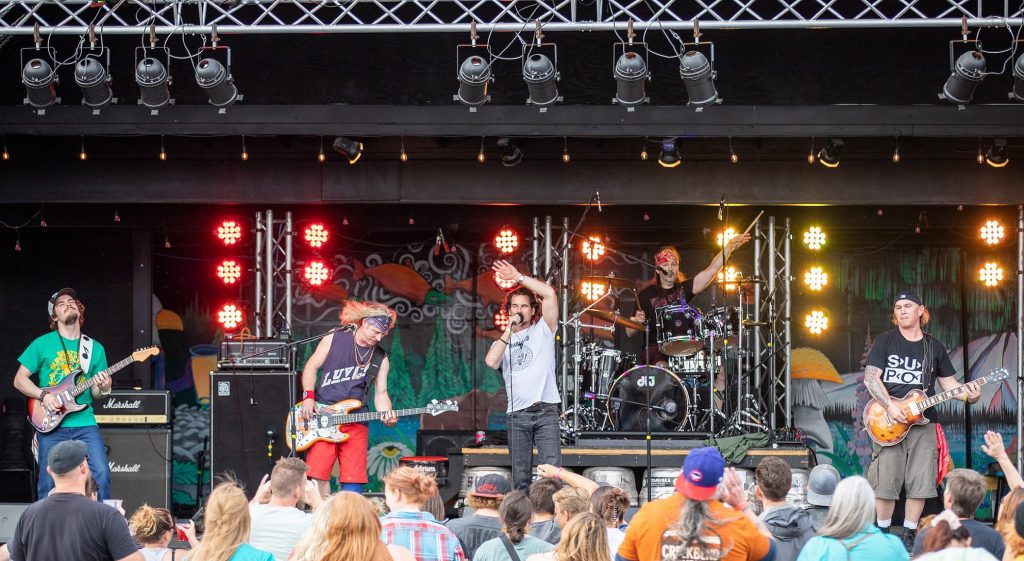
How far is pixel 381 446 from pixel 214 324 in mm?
2241

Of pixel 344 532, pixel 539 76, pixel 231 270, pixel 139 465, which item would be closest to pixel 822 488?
pixel 344 532

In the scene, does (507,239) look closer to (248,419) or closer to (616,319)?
(616,319)

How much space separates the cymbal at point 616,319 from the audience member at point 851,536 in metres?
6.90

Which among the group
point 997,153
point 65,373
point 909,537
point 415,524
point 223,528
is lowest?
point 909,537

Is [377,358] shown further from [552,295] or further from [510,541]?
[510,541]

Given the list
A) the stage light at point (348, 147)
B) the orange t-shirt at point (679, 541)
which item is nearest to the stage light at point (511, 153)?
the stage light at point (348, 147)

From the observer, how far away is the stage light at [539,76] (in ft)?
35.0

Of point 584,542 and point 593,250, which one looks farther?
point 593,250

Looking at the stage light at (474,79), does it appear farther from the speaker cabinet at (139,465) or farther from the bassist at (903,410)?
the speaker cabinet at (139,465)

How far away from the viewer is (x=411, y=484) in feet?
20.8

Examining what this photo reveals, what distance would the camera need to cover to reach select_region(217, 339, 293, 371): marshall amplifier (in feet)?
38.0

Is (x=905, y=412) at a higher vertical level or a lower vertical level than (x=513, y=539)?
higher

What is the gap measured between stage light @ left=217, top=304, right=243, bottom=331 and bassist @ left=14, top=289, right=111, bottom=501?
3200 millimetres

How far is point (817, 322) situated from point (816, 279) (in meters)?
0.46
